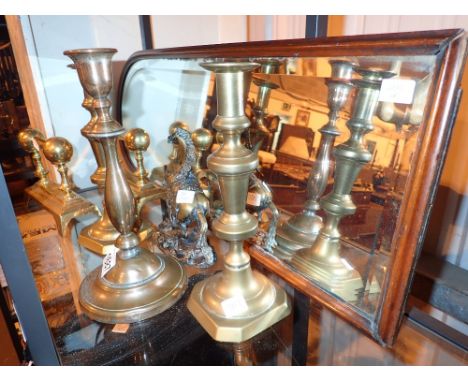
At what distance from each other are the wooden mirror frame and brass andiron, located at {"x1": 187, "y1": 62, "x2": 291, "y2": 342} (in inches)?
4.4

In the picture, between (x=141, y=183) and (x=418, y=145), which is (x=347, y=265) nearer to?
(x=418, y=145)

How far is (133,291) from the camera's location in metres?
0.66

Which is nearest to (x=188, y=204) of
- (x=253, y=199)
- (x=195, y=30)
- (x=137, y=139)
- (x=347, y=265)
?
(x=253, y=199)

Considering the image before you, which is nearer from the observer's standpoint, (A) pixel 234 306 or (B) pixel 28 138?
(A) pixel 234 306

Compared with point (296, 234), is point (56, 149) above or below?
above

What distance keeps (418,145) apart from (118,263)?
1.86 feet

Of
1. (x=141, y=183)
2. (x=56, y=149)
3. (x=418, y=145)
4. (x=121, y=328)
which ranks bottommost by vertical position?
(x=121, y=328)

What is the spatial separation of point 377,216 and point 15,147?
3.47ft

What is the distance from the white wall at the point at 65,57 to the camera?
3.48 feet

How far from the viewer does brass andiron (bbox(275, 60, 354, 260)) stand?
2.09 feet

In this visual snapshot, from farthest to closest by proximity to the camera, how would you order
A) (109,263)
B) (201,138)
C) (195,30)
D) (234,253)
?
(195,30)
(201,138)
(109,263)
(234,253)

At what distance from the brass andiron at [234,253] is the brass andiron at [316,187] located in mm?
146

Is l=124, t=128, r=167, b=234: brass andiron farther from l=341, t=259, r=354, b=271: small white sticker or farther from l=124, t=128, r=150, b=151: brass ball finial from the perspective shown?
l=341, t=259, r=354, b=271: small white sticker

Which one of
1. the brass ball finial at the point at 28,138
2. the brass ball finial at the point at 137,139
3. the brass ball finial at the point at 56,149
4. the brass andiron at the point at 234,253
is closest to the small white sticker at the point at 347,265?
the brass andiron at the point at 234,253
